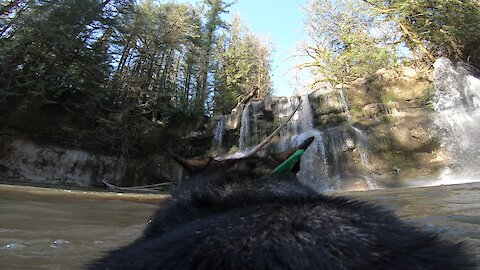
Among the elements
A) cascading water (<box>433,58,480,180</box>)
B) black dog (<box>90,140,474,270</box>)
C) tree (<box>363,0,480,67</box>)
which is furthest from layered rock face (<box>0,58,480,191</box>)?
black dog (<box>90,140,474,270</box>)

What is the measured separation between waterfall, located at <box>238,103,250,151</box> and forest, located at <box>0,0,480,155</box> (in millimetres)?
3263

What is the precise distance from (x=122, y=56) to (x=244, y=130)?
9521 mm

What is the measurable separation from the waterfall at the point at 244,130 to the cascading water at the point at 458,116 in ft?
24.5

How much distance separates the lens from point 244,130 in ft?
52.1

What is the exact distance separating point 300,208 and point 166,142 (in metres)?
17.9

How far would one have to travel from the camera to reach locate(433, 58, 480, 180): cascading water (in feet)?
36.9

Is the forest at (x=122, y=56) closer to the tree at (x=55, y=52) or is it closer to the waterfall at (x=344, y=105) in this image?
the tree at (x=55, y=52)

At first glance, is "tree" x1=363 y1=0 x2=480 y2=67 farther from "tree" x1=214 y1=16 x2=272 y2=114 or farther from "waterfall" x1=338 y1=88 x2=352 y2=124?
"tree" x1=214 y1=16 x2=272 y2=114

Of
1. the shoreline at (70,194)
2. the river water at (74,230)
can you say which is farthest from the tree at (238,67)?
the river water at (74,230)

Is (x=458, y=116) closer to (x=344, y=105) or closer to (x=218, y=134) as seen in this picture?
(x=344, y=105)

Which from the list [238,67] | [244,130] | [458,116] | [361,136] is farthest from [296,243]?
[238,67]

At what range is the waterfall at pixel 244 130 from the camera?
15.5m

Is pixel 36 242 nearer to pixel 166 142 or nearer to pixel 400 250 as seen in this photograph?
pixel 400 250

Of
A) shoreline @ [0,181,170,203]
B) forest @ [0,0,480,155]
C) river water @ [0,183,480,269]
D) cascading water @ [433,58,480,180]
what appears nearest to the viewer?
river water @ [0,183,480,269]
